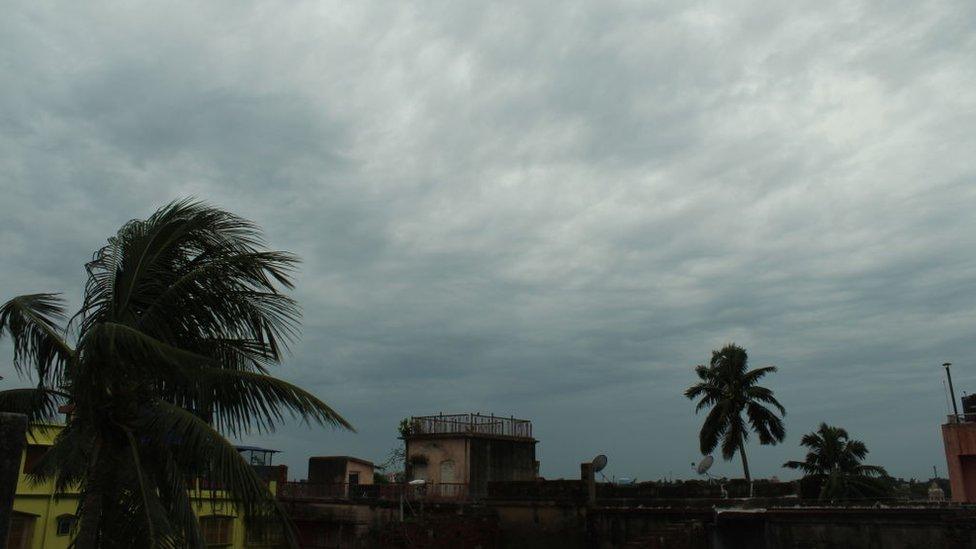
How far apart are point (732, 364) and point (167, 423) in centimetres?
3961

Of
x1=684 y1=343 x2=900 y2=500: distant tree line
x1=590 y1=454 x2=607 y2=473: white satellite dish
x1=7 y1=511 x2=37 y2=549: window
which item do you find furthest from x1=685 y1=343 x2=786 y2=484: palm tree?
x1=7 y1=511 x2=37 y2=549: window

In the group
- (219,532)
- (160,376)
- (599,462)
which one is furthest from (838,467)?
(160,376)

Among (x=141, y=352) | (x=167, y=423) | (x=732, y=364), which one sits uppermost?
(x=732, y=364)

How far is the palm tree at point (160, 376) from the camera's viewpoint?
8.14 meters

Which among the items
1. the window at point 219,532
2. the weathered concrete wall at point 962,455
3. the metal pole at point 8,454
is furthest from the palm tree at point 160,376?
the weathered concrete wall at point 962,455

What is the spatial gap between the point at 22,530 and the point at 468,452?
1860cm

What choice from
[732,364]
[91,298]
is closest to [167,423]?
[91,298]

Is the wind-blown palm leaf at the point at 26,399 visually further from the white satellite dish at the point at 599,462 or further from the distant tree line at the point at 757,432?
the distant tree line at the point at 757,432

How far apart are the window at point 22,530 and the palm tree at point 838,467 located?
38.8m

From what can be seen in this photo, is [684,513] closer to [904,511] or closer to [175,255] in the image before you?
[904,511]

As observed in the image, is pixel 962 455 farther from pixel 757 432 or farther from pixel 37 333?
pixel 37 333

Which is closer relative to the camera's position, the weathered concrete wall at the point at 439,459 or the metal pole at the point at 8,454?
the metal pole at the point at 8,454

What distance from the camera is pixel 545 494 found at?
2764 cm

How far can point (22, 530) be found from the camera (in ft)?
91.4
